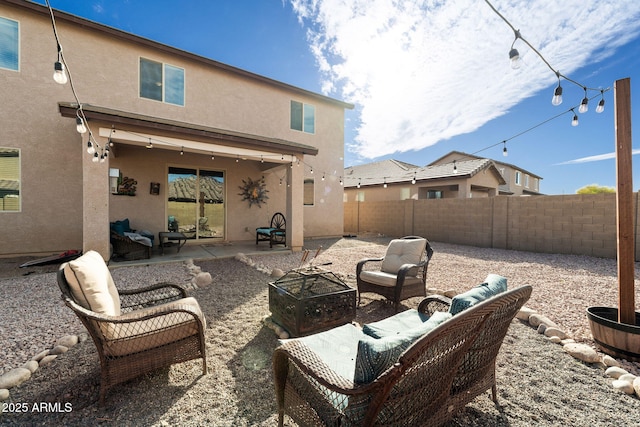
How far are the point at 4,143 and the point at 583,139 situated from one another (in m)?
15.5

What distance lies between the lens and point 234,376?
79.1 inches

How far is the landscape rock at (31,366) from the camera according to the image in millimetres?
1999

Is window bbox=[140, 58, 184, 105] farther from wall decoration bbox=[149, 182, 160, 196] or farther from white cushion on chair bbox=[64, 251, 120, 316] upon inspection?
Answer: white cushion on chair bbox=[64, 251, 120, 316]

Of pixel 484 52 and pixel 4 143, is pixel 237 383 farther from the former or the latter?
pixel 4 143

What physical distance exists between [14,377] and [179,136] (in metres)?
4.70

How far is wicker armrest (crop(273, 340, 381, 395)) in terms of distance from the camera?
107cm

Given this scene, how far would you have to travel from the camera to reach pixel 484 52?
445cm

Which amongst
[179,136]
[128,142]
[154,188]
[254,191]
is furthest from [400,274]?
[154,188]

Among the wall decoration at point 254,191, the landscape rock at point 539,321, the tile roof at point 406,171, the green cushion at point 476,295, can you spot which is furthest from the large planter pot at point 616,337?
the tile roof at point 406,171

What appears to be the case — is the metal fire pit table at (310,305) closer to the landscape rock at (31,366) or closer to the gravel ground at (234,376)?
the gravel ground at (234,376)

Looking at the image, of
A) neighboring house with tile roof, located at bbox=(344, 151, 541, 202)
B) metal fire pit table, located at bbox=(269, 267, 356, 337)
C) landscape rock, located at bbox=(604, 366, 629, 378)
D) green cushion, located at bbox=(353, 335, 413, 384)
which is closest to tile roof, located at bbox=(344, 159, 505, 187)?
neighboring house with tile roof, located at bbox=(344, 151, 541, 202)

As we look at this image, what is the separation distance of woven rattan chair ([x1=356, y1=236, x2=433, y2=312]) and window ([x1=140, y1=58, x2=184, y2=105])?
24.4ft

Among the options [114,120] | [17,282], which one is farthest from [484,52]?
[17,282]

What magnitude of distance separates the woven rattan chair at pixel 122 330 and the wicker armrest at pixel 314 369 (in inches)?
32.6
